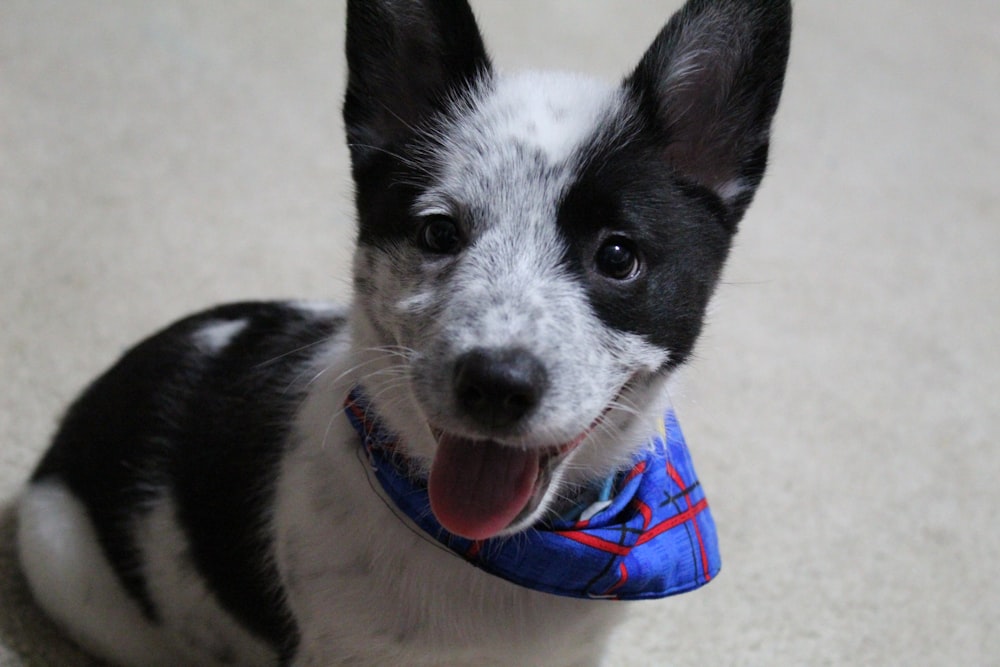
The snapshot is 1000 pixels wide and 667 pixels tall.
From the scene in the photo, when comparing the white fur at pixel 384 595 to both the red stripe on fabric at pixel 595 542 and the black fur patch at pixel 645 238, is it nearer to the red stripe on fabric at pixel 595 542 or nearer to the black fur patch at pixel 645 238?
the red stripe on fabric at pixel 595 542

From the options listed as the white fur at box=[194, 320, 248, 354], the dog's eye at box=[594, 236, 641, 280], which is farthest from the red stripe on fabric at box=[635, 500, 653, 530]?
the white fur at box=[194, 320, 248, 354]

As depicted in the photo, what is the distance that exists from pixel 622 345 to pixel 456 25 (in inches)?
22.1

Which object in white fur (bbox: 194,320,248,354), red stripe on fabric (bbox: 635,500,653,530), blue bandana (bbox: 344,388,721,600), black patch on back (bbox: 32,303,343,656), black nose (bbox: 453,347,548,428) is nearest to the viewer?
black nose (bbox: 453,347,548,428)

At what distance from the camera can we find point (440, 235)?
1.48 meters

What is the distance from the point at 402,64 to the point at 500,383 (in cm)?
62

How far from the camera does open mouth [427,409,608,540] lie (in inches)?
55.2

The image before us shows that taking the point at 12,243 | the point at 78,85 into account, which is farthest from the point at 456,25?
the point at 78,85

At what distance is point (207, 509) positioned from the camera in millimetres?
1804

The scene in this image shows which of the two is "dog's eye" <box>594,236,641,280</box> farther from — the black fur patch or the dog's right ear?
the dog's right ear

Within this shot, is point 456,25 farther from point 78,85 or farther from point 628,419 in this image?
point 78,85

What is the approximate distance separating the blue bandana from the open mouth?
10 centimetres

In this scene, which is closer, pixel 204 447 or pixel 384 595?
pixel 384 595

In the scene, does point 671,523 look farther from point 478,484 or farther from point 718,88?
point 718,88

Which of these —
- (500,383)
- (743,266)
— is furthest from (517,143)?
(743,266)
